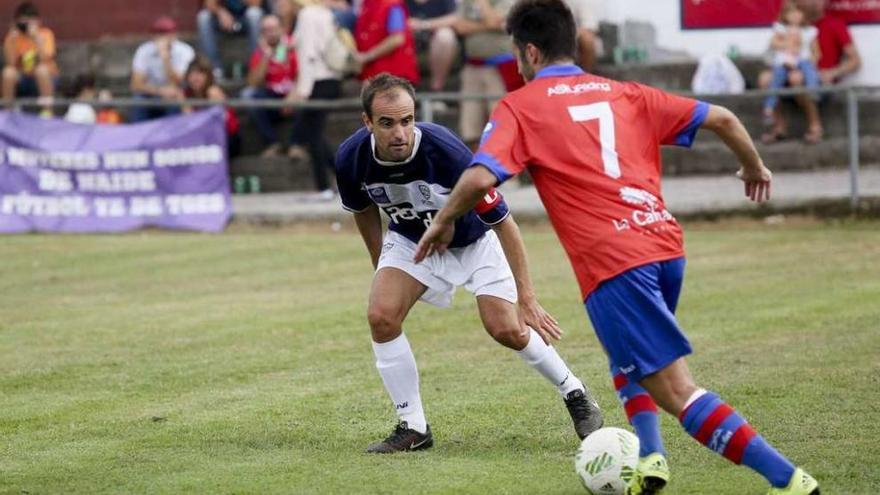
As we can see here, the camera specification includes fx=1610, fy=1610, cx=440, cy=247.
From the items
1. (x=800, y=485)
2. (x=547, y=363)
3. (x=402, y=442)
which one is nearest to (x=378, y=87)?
(x=547, y=363)

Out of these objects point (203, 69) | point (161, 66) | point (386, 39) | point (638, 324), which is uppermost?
point (638, 324)

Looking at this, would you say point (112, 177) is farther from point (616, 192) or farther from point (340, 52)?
point (616, 192)

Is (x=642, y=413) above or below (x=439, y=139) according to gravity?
below

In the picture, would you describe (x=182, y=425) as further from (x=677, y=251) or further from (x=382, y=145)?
(x=677, y=251)

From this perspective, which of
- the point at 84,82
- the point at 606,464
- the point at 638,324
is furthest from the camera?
the point at 84,82

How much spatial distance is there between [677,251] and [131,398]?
410 cm

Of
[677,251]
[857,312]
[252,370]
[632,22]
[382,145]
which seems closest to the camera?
[677,251]

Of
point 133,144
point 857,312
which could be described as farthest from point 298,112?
point 857,312

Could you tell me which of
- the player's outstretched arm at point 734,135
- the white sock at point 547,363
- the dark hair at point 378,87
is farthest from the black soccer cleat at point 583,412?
the player's outstretched arm at point 734,135

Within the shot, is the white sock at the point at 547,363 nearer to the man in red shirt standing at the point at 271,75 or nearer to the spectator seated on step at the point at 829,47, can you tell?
the spectator seated on step at the point at 829,47

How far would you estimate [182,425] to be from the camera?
8.38 meters

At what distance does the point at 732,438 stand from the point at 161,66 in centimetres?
1562

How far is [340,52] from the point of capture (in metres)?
18.7

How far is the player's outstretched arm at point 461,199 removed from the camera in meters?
6.13
